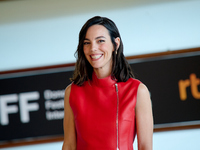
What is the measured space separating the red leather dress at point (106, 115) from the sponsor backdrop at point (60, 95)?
6.52 ft

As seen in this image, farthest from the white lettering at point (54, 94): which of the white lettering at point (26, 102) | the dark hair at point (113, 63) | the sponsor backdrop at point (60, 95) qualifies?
the dark hair at point (113, 63)

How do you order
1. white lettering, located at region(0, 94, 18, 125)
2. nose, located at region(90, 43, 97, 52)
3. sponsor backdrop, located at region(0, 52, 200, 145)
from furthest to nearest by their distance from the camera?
white lettering, located at region(0, 94, 18, 125) → sponsor backdrop, located at region(0, 52, 200, 145) → nose, located at region(90, 43, 97, 52)

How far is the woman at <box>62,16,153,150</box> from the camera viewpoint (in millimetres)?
1064

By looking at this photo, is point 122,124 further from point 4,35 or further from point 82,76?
point 4,35

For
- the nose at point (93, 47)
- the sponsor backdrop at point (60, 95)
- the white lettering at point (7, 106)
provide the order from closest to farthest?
the nose at point (93, 47) → the sponsor backdrop at point (60, 95) → the white lettering at point (7, 106)

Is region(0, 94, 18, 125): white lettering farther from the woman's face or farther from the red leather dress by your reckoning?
the woman's face

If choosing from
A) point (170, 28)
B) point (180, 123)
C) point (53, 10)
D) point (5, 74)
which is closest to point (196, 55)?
point (170, 28)

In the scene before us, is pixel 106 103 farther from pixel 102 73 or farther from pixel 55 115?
pixel 55 115

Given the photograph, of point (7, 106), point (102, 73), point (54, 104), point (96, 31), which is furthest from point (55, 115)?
point (96, 31)

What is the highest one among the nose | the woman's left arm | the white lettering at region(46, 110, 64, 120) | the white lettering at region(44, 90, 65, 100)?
the nose

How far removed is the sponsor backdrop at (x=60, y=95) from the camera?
3.10m

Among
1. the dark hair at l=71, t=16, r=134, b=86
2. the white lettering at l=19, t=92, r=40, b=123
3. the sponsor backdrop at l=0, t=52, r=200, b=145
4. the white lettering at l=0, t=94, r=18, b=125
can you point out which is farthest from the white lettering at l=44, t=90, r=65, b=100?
the dark hair at l=71, t=16, r=134, b=86

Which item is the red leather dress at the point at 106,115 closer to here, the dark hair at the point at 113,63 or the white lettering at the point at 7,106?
the dark hair at the point at 113,63

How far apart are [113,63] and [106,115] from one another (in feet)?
0.69
